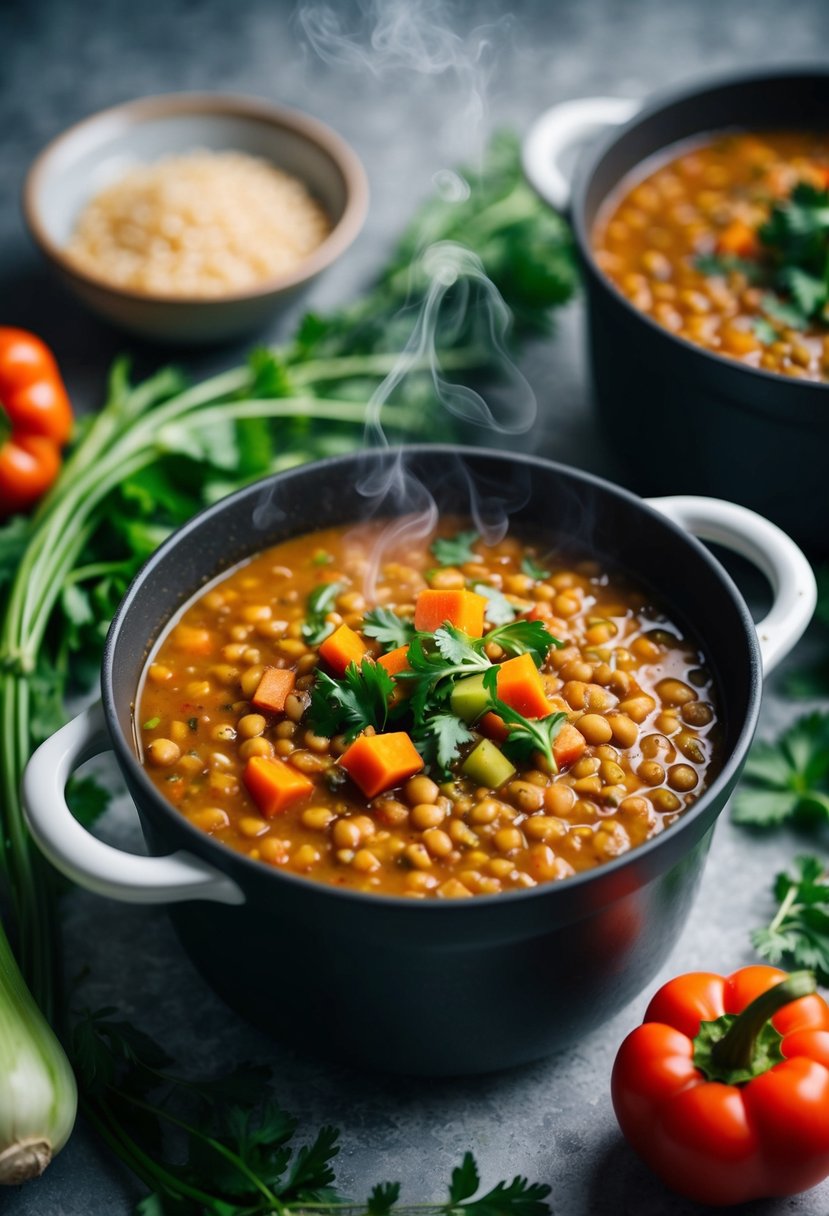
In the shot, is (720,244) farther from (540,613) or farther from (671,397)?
(540,613)

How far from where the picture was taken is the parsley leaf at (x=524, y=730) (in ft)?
8.56

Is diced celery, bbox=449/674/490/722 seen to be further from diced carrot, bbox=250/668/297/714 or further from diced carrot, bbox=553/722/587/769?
diced carrot, bbox=250/668/297/714

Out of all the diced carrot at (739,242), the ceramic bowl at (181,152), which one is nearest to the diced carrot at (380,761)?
the ceramic bowl at (181,152)

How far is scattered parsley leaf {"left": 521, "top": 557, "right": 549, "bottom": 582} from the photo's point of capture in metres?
3.12

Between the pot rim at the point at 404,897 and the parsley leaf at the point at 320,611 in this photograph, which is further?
the parsley leaf at the point at 320,611

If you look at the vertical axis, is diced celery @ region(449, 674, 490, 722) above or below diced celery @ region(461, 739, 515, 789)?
Answer: above

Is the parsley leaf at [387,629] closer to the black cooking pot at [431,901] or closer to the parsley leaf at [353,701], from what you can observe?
the parsley leaf at [353,701]

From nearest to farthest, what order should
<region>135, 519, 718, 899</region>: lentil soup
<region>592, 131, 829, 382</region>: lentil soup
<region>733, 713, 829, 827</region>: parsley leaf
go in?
<region>135, 519, 718, 899</region>: lentil soup, <region>733, 713, 829, 827</region>: parsley leaf, <region>592, 131, 829, 382</region>: lentil soup

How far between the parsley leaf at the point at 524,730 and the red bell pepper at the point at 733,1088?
1.74 feet

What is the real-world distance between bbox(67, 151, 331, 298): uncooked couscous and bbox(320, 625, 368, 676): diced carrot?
5.74 ft

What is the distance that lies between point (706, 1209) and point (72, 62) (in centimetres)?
480

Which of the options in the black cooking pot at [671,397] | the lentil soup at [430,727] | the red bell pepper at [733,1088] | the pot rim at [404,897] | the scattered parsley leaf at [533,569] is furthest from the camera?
Result: the black cooking pot at [671,397]

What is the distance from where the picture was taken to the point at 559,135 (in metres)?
4.11

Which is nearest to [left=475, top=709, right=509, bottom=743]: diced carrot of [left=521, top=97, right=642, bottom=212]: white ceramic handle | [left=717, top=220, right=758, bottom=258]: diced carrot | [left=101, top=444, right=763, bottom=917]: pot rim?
[left=101, top=444, right=763, bottom=917]: pot rim
